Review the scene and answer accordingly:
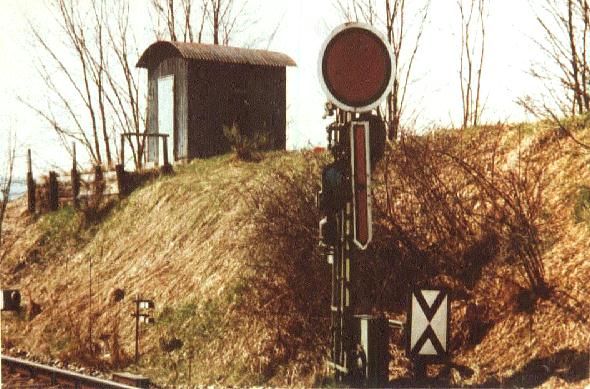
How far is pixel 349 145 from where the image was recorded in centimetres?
1039

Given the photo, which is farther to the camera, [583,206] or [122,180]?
[122,180]

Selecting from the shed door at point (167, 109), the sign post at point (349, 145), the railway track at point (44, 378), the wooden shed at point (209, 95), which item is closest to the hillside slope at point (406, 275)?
the sign post at point (349, 145)

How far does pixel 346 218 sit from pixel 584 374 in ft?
10.6

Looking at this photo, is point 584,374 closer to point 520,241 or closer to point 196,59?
point 520,241

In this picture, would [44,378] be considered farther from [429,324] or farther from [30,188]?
[30,188]

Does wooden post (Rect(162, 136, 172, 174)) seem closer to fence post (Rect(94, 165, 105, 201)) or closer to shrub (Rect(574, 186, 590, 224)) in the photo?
fence post (Rect(94, 165, 105, 201))

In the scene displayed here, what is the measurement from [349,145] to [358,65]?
98 cm

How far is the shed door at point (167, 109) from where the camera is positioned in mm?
32438

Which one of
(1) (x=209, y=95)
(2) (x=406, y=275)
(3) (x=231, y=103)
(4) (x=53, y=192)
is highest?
(1) (x=209, y=95)

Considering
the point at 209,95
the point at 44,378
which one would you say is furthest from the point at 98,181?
the point at 44,378

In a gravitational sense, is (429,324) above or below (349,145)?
below

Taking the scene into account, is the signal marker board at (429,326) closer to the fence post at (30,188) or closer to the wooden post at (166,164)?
the wooden post at (166,164)

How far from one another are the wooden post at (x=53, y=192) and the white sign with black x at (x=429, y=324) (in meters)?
26.8

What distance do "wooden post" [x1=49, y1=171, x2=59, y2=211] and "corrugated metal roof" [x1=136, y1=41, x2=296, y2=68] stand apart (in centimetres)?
555
